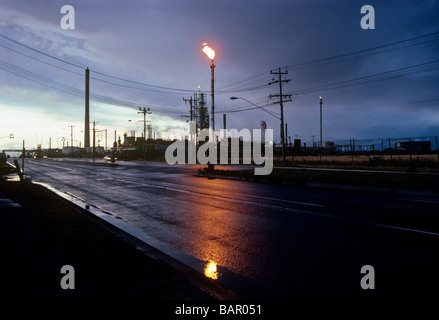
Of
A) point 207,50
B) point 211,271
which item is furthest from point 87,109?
point 211,271

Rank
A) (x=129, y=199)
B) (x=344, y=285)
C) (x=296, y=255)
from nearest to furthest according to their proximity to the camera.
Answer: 1. (x=344, y=285)
2. (x=296, y=255)
3. (x=129, y=199)

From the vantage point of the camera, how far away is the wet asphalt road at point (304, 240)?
417 cm

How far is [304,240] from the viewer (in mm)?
6320

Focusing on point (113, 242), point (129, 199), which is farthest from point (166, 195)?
point (113, 242)

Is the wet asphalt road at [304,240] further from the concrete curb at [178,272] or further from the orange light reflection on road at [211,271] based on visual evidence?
the concrete curb at [178,272]

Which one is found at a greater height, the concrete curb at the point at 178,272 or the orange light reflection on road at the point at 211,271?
the concrete curb at the point at 178,272

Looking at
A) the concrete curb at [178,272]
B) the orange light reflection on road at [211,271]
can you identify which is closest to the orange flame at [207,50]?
the concrete curb at [178,272]

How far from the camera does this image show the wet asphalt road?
4.17 metres

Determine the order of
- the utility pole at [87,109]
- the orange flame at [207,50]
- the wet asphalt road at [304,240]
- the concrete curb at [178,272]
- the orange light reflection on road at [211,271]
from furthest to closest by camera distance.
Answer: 1. the utility pole at [87,109]
2. the orange flame at [207,50]
3. the orange light reflection on road at [211,271]
4. the wet asphalt road at [304,240]
5. the concrete curb at [178,272]

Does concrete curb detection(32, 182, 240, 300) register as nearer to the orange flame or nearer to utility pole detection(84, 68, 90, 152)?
the orange flame

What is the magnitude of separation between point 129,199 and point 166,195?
1786 mm

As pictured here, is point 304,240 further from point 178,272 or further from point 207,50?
point 207,50
